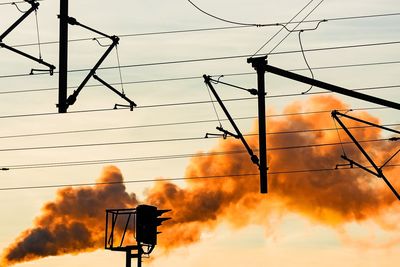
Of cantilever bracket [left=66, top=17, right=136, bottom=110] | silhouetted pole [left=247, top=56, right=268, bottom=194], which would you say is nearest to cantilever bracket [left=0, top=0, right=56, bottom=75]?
cantilever bracket [left=66, top=17, right=136, bottom=110]

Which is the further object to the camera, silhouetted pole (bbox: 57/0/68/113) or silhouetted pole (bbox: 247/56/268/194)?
silhouetted pole (bbox: 247/56/268/194)

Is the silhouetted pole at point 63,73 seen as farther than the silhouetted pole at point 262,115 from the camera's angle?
No

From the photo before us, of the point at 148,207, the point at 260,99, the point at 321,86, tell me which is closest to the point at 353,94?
the point at 321,86

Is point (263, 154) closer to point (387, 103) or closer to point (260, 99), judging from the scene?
point (260, 99)

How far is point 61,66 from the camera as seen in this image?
64.8 feet

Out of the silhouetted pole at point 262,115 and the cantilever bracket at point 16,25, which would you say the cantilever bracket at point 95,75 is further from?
the silhouetted pole at point 262,115

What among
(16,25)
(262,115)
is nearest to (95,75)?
(16,25)

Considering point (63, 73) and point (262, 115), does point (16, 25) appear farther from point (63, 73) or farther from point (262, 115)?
point (262, 115)

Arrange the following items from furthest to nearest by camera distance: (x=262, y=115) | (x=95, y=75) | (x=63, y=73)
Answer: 1. (x=95, y=75)
2. (x=262, y=115)
3. (x=63, y=73)

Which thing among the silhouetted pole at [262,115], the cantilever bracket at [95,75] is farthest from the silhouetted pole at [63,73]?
the silhouetted pole at [262,115]

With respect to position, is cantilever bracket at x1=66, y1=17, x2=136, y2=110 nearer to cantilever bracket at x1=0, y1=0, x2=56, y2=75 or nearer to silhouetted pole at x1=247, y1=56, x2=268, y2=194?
cantilever bracket at x1=0, y1=0, x2=56, y2=75

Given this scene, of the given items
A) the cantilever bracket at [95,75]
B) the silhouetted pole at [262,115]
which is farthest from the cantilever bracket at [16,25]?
the silhouetted pole at [262,115]

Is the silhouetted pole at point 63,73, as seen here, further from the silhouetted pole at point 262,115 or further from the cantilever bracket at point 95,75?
the silhouetted pole at point 262,115

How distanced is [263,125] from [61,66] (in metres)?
5.00
